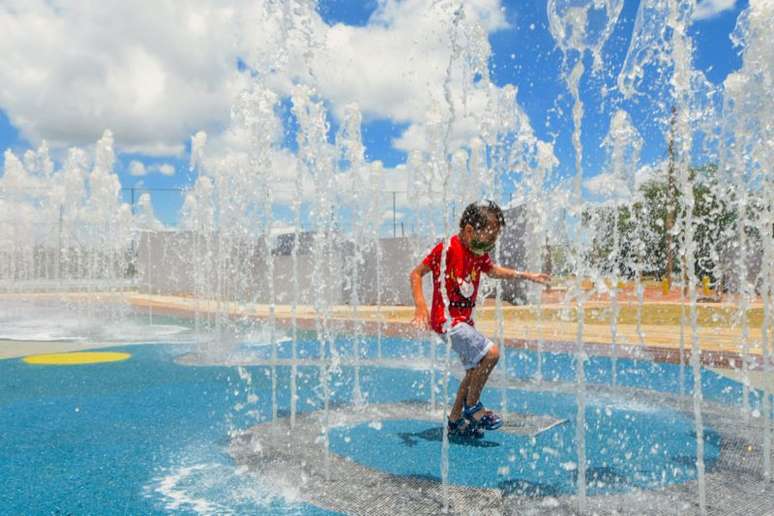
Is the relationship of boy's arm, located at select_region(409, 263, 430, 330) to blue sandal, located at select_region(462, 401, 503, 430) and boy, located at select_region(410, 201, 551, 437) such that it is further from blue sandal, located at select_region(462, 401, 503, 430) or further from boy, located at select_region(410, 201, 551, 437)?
blue sandal, located at select_region(462, 401, 503, 430)

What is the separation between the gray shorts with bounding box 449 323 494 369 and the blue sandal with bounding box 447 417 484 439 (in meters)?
0.40

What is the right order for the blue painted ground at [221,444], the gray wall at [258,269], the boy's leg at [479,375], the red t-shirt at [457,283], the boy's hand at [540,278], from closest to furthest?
the blue painted ground at [221,444], the boy's hand at [540,278], the boy's leg at [479,375], the red t-shirt at [457,283], the gray wall at [258,269]

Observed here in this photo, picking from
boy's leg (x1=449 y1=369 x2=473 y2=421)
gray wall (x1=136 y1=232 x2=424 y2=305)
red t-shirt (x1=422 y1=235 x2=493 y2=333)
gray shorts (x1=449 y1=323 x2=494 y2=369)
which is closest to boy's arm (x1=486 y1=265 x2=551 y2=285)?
red t-shirt (x1=422 y1=235 x2=493 y2=333)

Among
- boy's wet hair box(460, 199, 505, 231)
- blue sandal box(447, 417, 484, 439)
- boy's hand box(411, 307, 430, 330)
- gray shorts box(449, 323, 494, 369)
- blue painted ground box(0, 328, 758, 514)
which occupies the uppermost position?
boy's wet hair box(460, 199, 505, 231)

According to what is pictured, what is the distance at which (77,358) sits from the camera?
8273 millimetres

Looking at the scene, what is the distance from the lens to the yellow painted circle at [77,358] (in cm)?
793

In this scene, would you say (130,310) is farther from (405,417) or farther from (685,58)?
(685,58)

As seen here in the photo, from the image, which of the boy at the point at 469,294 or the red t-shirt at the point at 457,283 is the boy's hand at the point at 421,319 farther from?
the red t-shirt at the point at 457,283

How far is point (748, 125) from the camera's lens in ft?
18.1

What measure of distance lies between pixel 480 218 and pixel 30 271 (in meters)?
28.9

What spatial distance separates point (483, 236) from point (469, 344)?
0.65 metres

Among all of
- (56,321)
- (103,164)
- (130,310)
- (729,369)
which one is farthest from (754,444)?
(103,164)

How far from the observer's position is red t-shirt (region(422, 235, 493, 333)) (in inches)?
161

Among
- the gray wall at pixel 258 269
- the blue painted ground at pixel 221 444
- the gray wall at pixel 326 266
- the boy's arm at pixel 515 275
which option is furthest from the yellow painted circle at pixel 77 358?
the gray wall at pixel 326 266
